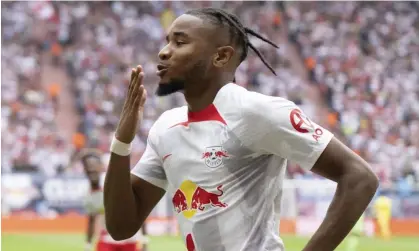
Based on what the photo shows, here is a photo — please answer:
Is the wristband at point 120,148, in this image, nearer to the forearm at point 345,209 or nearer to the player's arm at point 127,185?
the player's arm at point 127,185

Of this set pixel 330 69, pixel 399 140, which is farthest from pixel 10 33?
pixel 399 140

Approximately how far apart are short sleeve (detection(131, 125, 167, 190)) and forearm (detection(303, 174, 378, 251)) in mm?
1000

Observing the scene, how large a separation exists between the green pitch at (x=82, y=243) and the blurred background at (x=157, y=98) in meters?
0.05

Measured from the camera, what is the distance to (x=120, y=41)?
1251 inches

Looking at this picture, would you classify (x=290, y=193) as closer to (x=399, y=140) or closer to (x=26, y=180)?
(x=399, y=140)

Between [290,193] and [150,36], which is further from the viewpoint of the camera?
[150,36]

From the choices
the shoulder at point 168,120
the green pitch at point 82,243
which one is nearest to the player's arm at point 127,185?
the shoulder at point 168,120

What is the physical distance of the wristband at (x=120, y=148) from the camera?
383cm

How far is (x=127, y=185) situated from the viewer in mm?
4012

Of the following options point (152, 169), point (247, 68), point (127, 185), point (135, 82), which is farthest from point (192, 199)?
point (247, 68)

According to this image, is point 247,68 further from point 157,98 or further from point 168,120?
point 168,120

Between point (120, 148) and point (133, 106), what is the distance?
206 millimetres

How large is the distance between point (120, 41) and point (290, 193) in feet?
33.7

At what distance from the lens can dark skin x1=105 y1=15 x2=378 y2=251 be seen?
11.6ft
